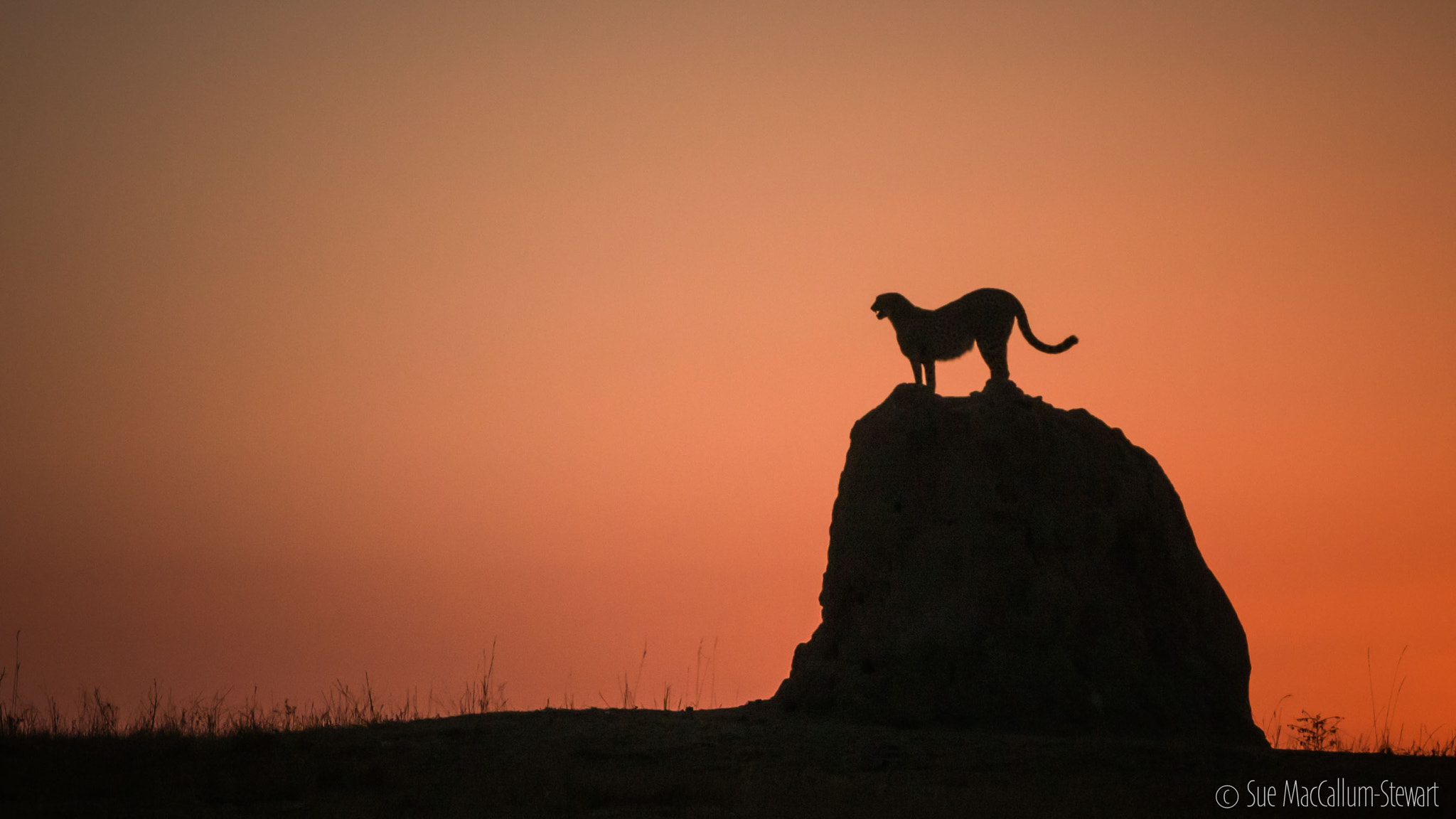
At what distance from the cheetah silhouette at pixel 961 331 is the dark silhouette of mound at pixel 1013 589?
0.39 metres

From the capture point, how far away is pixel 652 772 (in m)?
9.73

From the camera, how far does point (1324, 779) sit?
9625mm

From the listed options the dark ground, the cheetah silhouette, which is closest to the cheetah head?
the cheetah silhouette

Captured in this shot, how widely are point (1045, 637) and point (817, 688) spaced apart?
2085 millimetres

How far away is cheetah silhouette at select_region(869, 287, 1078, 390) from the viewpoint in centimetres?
1295

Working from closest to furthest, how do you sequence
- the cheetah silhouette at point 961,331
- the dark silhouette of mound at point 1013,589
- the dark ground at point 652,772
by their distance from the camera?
the dark ground at point 652,772 → the dark silhouette of mound at point 1013,589 → the cheetah silhouette at point 961,331

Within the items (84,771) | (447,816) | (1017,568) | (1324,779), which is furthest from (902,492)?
→ (84,771)

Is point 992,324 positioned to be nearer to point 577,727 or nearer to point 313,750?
point 577,727

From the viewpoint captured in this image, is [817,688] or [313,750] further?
[817,688]

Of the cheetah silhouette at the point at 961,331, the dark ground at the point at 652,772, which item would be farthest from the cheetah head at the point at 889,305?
the dark ground at the point at 652,772

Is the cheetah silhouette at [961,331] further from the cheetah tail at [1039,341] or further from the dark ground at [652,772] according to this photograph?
the dark ground at [652,772]

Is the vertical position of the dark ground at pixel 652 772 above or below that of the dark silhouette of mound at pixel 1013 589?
below

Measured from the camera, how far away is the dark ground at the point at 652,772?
29.3 feet

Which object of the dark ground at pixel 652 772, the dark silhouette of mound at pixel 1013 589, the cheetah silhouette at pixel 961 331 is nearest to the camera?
the dark ground at pixel 652 772
